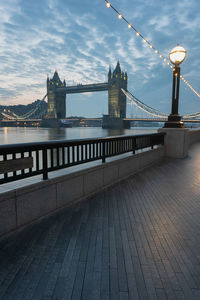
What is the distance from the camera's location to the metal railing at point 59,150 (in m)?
3.18

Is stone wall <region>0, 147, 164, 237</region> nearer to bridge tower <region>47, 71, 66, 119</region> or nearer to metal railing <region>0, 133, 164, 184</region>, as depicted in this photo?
metal railing <region>0, 133, 164, 184</region>

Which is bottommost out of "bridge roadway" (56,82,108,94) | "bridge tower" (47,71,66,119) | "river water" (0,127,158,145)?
"river water" (0,127,158,145)

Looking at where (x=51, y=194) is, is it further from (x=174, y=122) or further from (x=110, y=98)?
(x=110, y=98)

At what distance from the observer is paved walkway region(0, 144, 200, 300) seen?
211cm

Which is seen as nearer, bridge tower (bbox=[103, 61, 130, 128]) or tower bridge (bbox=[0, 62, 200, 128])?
tower bridge (bbox=[0, 62, 200, 128])

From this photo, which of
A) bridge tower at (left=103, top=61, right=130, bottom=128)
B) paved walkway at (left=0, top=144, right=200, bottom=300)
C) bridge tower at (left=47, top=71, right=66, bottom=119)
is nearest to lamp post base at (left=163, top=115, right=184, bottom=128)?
paved walkway at (left=0, top=144, right=200, bottom=300)

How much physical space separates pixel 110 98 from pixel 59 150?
115 meters

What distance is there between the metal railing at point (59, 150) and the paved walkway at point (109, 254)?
0.89 m

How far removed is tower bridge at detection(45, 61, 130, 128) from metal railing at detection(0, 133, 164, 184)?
85955 millimetres

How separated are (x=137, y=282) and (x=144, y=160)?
5.81 meters

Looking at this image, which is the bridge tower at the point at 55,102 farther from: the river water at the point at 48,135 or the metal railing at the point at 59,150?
the metal railing at the point at 59,150

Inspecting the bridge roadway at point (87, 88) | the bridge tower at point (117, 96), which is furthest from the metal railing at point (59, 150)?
the bridge roadway at point (87, 88)

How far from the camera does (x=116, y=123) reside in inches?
3674

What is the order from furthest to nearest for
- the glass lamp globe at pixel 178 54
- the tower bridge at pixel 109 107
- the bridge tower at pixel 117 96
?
the bridge tower at pixel 117 96 < the tower bridge at pixel 109 107 < the glass lamp globe at pixel 178 54
